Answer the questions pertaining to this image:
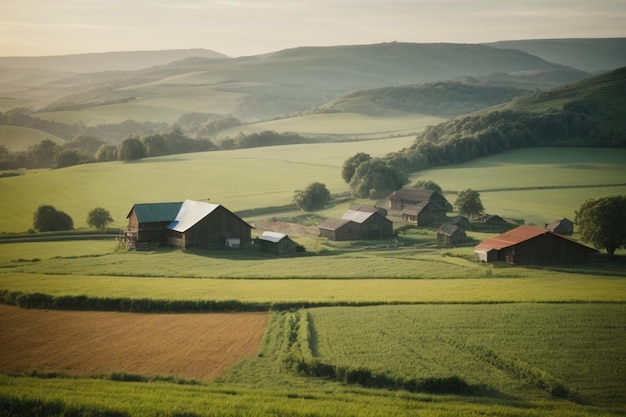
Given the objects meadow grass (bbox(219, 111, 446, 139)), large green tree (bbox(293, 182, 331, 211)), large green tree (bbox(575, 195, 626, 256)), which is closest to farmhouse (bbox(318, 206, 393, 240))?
large green tree (bbox(293, 182, 331, 211))

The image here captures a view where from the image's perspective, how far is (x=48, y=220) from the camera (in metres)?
64.2

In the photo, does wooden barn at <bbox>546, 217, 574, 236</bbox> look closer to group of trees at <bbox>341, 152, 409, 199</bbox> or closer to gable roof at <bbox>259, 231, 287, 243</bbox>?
gable roof at <bbox>259, 231, 287, 243</bbox>

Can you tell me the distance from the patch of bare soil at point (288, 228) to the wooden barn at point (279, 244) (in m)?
10.3

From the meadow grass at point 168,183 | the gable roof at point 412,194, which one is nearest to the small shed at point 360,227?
the gable roof at point 412,194

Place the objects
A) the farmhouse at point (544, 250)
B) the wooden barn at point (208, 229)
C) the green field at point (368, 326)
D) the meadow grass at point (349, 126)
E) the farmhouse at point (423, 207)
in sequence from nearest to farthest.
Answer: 1. the green field at point (368, 326)
2. the farmhouse at point (544, 250)
3. the wooden barn at point (208, 229)
4. the farmhouse at point (423, 207)
5. the meadow grass at point (349, 126)

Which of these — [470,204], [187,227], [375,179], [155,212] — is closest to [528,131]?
[375,179]

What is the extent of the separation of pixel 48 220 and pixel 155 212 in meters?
13.0

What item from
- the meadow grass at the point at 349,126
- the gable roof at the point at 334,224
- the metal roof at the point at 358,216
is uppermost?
the meadow grass at the point at 349,126

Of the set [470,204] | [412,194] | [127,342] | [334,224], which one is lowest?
[127,342]

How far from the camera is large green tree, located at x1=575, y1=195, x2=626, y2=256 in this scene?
48969mm

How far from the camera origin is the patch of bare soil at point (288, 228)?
2648 inches

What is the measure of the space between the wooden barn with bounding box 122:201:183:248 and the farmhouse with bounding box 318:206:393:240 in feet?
51.3

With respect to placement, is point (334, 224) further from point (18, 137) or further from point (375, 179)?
point (18, 137)

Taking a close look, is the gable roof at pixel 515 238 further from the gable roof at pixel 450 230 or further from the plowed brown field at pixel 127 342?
the plowed brown field at pixel 127 342
